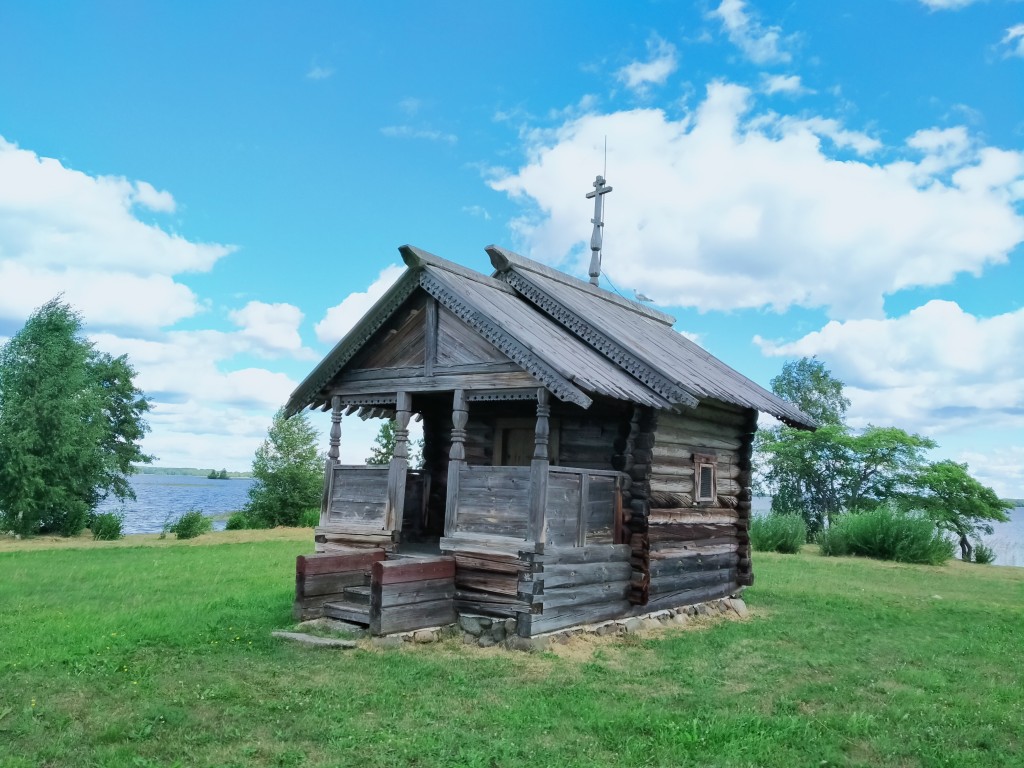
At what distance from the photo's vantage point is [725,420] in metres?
15.4

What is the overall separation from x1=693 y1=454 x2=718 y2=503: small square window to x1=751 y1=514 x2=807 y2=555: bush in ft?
48.5

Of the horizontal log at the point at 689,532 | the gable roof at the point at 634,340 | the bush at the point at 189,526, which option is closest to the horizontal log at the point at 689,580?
the horizontal log at the point at 689,532

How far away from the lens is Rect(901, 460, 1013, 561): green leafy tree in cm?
3975

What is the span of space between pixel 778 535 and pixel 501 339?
20.4 metres

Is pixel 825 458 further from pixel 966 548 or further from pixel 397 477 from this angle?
pixel 397 477

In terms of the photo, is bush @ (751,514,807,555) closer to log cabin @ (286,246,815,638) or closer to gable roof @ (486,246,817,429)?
gable roof @ (486,246,817,429)

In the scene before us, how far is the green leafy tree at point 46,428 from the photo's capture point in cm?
3059

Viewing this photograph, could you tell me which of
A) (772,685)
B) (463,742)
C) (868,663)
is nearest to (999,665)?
(868,663)

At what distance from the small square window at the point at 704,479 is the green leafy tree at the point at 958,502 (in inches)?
1164

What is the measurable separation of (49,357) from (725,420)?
27392mm

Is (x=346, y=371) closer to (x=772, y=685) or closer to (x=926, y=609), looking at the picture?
(x=772, y=685)

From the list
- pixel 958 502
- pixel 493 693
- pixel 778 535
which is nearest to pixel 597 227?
pixel 493 693

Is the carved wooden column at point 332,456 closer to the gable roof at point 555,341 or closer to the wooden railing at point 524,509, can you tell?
the gable roof at point 555,341

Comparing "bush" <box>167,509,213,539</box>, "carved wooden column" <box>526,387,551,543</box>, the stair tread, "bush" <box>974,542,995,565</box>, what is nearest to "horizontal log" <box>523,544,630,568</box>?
"carved wooden column" <box>526,387,551,543</box>
